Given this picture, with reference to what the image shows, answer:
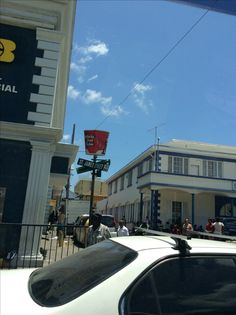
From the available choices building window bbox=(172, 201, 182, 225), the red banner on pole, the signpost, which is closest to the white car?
the signpost

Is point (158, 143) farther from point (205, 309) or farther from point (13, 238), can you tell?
point (205, 309)

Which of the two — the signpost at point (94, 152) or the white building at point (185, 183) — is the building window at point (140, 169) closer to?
the white building at point (185, 183)

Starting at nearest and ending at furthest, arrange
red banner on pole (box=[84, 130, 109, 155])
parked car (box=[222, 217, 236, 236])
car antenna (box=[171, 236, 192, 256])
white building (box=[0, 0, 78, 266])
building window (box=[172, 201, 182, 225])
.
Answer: car antenna (box=[171, 236, 192, 256]), white building (box=[0, 0, 78, 266]), red banner on pole (box=[84, 130, 109, 155]), parked car (box=[222, 217, 236, 236]), building window (box=[172, 201, 182, 225])

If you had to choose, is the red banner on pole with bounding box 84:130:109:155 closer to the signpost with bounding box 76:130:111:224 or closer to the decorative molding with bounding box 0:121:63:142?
the signpost with bounding box 76:130:111:224

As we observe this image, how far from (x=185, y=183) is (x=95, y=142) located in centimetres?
1988

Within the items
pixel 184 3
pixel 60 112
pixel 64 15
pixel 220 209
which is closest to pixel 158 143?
pixel 220 209

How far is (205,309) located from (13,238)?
8.20m

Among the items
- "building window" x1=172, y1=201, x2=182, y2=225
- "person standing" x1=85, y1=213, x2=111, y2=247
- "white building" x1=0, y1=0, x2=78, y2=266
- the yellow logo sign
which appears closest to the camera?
"person standing" x1=85, y1=213, x2=111, y2=247

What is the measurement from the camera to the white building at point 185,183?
34.1 m

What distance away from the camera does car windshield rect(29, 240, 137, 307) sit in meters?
2.93

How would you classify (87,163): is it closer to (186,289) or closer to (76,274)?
A: (76,274)

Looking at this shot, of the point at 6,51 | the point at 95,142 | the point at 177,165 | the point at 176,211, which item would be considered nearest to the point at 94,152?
the point at 95,142

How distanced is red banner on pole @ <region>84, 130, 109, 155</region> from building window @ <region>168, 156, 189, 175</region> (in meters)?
19.8

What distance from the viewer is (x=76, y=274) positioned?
3283mm
